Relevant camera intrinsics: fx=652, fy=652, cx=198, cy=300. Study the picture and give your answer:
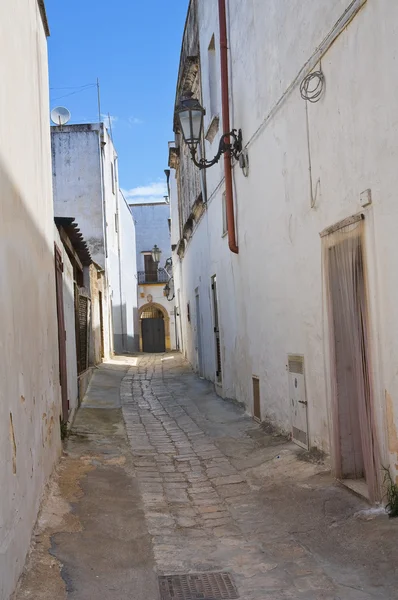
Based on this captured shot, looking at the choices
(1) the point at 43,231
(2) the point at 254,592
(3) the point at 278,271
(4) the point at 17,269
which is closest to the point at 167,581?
(2) the point at 254,592

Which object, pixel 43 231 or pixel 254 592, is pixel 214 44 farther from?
pixel 254 592

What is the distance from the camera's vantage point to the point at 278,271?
7551 mm

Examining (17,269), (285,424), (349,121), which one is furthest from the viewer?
(285,424)

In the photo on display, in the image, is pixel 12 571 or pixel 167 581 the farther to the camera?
pixel 167 581

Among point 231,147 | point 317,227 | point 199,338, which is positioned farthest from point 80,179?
point 317,227

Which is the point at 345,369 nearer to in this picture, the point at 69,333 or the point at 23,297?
the point at 23,297

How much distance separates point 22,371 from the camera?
429 cm

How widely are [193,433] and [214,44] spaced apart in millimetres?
6616

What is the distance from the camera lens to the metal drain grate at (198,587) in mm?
3812

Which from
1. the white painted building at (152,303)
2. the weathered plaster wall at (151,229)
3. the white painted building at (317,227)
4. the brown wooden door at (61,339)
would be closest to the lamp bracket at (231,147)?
the white painted building at (317,227)

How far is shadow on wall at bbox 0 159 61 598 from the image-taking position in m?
3.55

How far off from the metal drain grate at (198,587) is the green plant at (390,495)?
47.1 inches

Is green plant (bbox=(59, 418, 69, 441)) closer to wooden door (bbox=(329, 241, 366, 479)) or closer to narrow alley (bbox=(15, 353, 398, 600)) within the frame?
narrow alley (bbox=(15, 353, 398, 600))

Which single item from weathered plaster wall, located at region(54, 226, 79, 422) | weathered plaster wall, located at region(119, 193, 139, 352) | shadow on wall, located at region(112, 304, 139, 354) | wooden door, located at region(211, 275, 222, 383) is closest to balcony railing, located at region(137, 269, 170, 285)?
weathered plaster wall, located at region(119, 193, 139, 352)
